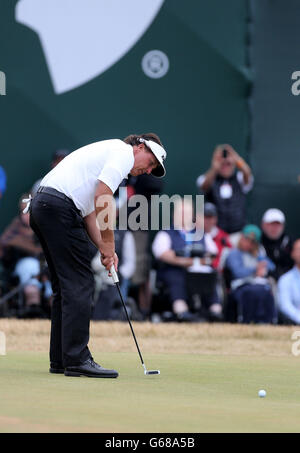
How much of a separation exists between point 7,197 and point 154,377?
7.16 meters

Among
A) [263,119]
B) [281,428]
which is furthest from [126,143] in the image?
[263,119]

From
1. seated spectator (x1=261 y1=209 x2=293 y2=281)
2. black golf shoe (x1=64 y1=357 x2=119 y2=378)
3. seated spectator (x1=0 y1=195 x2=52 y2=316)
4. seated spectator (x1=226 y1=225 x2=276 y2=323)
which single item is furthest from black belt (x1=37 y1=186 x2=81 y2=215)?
seated spectator (x1=261 y1=209 x2=293 y2=281)

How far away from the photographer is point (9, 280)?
45.1ft

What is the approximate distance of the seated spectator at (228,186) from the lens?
46.7ft

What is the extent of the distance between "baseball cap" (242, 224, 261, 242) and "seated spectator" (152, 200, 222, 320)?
0.47 m

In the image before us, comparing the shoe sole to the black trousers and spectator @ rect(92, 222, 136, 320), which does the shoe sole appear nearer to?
the black trousers

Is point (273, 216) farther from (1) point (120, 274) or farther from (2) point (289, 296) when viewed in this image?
(1) point (120, 274)

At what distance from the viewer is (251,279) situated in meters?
13.6

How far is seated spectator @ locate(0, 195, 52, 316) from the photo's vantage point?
533 inches

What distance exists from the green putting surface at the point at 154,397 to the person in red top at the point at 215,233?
500 centimetres

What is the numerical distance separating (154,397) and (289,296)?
733 cm

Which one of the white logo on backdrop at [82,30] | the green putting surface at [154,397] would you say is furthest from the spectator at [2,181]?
the green putting surface at [154,397]

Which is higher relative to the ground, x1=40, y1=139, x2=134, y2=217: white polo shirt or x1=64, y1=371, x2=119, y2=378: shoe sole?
x1=40, y1=139, x2=134, y2=217: white polo shirt

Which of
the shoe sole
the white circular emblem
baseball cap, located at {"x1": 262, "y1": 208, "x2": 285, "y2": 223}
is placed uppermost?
the white circular emblem
